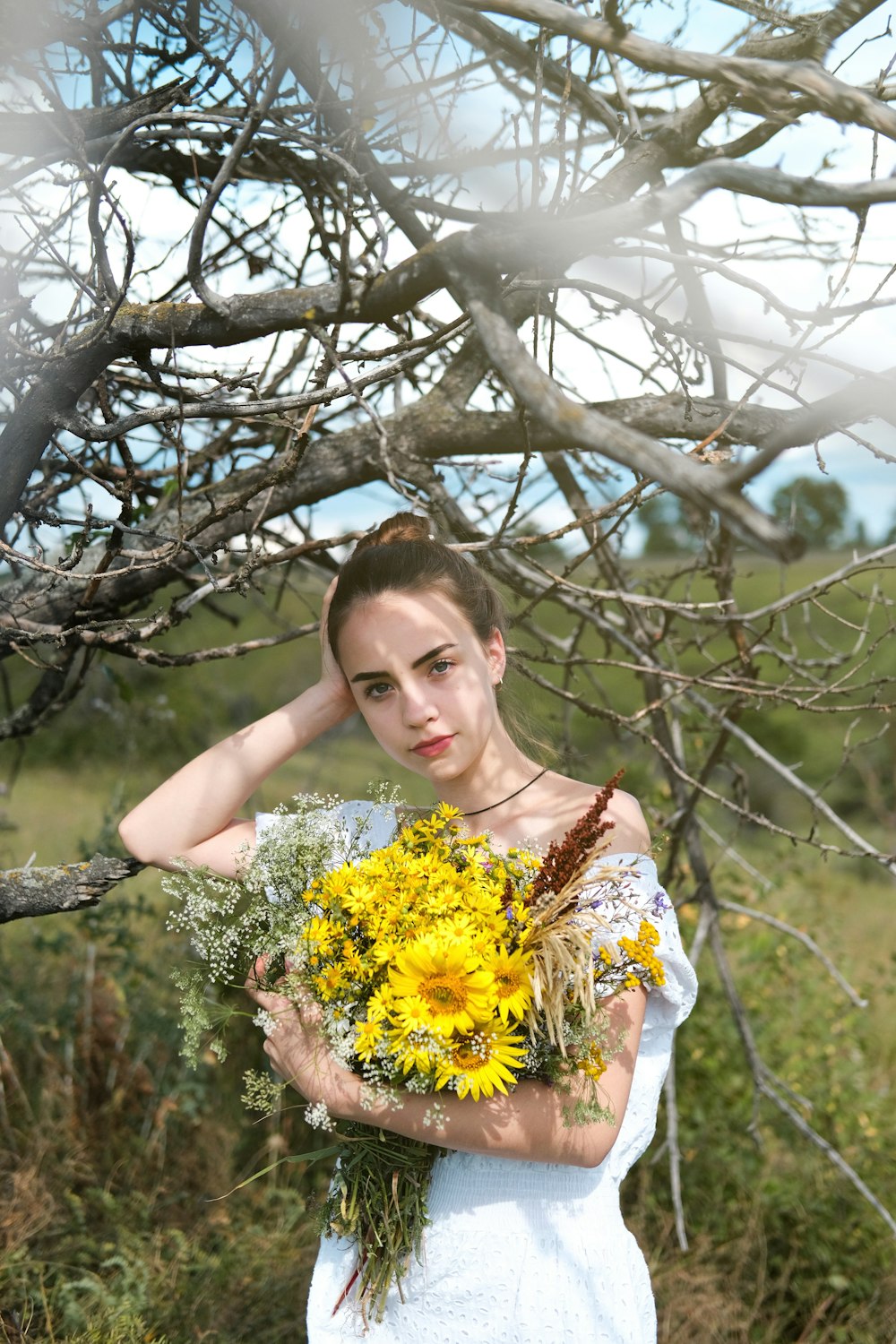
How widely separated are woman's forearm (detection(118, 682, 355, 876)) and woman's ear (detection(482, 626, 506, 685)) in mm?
343

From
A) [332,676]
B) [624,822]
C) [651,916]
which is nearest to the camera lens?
[651,916]

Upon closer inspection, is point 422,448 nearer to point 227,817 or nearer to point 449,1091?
point 227,817

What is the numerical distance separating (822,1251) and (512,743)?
235cm

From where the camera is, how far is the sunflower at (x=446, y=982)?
4.60 ft

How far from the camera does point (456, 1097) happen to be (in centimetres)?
158

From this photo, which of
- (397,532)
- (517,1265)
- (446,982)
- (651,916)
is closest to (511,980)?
(446,982)

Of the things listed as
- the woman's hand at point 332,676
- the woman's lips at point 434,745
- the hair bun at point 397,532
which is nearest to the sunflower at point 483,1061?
the woman's lips at point 434,745

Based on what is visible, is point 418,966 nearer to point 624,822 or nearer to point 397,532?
point 624,822

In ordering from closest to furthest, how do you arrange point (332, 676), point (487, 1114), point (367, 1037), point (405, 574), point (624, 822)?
point (367, 1037)
point (487, 1114)
point (624, 822)
point (405, 574)
point (332, 676)

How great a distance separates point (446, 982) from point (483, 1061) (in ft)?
0.42

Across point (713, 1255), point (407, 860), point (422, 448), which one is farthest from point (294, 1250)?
point (422, 448)

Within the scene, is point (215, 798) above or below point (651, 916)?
above

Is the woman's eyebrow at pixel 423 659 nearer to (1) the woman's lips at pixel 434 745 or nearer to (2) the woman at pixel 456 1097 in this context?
(2) the woman at pixel 456 1097

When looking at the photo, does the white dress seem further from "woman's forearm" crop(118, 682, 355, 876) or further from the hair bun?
the hair bun
